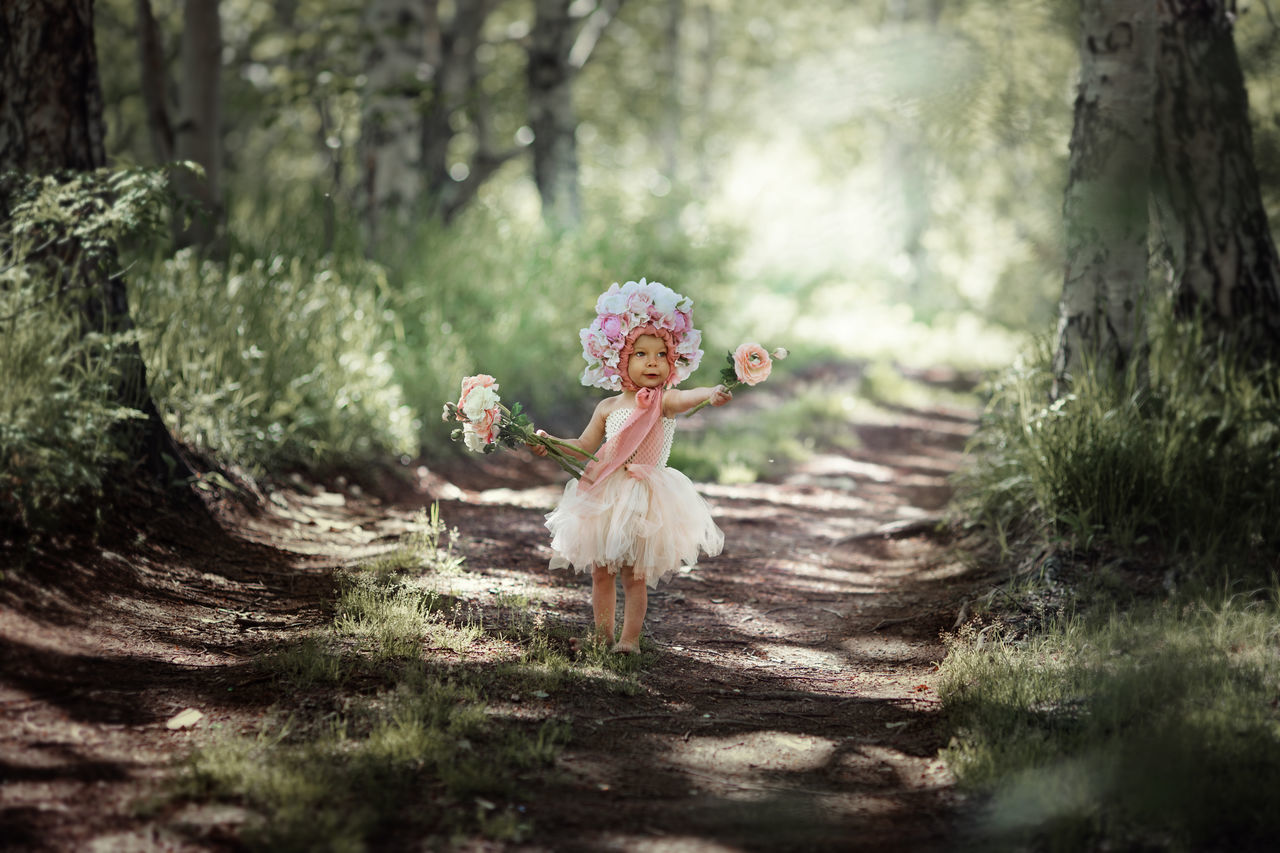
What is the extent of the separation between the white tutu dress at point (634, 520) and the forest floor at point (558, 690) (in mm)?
408

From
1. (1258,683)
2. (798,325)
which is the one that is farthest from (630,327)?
(798,325)

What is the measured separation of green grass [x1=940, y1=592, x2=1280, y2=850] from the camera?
2.61 m

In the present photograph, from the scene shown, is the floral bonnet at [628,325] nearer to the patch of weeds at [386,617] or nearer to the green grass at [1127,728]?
the patch of weeds at [386,617]

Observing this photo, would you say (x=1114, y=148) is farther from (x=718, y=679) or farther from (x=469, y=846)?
(x=469, y=846)

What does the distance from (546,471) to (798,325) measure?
33.4 feet

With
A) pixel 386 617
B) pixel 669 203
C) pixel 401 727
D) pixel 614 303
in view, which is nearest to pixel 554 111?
pixel 669 203

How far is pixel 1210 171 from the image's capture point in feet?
19.1

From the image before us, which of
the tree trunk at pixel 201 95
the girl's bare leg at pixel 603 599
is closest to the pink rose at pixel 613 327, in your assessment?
the girl's bare leg at pixel 603 599

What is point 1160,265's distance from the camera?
6137 mm

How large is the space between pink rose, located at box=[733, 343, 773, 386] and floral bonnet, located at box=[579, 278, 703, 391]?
0.51ft

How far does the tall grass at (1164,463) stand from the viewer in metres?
4.70

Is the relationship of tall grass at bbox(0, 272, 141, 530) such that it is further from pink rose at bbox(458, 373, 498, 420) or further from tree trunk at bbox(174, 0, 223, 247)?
tree trunk at bbox(174, 0, 223, 247)

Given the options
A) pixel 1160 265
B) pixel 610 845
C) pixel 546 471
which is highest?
pixel 1160 265

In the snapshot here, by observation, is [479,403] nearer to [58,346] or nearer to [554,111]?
[58,346]
